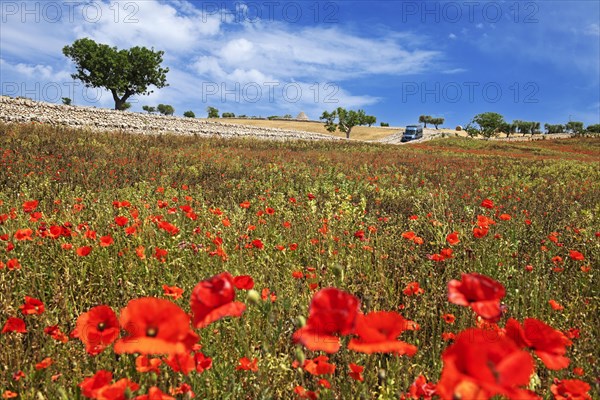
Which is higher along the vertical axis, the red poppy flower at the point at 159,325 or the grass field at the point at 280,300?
the red poppy flower at the point at 159,325

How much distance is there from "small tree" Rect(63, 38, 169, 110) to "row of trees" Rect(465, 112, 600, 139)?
2222 inches

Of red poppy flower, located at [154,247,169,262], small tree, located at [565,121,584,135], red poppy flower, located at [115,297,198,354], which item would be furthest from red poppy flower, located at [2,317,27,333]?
small tree, located at [565,121,584,135]

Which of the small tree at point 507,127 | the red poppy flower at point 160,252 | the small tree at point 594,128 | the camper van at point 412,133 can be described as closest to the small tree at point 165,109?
the camper van at point 412,133

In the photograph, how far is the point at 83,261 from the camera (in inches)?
131

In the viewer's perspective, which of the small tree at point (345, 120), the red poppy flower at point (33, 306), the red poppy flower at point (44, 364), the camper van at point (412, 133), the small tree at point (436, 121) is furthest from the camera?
the small tree at point (436, 121)

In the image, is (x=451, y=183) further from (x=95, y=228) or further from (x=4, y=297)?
(x=4, y=297)

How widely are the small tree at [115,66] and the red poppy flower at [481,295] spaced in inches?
2041

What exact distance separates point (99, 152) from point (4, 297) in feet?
31.1

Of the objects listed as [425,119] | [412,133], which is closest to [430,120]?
[425,119]

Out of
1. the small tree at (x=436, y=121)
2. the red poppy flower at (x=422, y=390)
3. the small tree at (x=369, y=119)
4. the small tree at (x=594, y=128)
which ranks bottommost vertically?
the red poppy flower at (x=422, y=390)

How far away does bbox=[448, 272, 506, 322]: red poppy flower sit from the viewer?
102 centimetres

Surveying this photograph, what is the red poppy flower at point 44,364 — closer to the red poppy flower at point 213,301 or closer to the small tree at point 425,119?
the red poppy flower at point 213,301

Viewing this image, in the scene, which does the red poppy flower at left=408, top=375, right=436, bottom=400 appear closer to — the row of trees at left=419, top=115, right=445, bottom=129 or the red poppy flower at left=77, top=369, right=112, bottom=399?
the red poppy flower at left=77, top=369, right=112, bottom=399

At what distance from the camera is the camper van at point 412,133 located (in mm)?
56466
